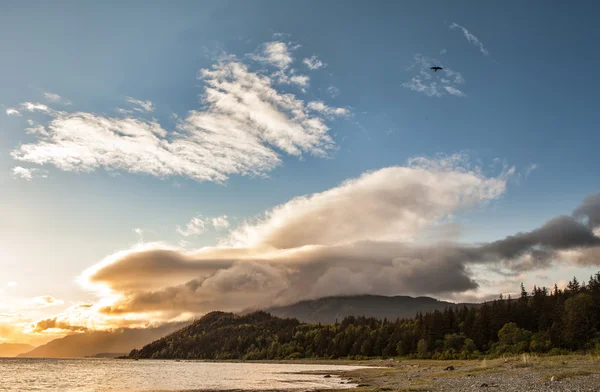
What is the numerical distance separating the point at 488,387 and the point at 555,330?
100202 millimetres

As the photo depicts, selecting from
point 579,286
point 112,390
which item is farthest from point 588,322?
point 112,390

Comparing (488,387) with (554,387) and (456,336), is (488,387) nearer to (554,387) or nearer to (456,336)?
(554,387)

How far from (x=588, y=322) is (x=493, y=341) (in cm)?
3968

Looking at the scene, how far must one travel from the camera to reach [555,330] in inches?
5187

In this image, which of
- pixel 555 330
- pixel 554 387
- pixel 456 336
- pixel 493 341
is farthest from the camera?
pixel 456 336

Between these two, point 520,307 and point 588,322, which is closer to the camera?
point 588,322

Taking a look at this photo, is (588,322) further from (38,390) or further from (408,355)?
(38,390)

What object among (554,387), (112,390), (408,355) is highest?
(554,387)

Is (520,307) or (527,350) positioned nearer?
(527,350)

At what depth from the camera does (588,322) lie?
122 meters

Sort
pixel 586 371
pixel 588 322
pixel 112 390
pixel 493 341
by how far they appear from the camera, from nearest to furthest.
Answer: pixel 586 371 → pixel 112 390 → pixel 588 322 → pixel 493 341

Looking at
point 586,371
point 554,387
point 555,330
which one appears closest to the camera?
point 554,387

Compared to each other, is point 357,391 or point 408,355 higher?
point 357,391

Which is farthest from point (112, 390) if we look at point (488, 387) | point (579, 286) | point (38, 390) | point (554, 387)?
point (579, 286)
